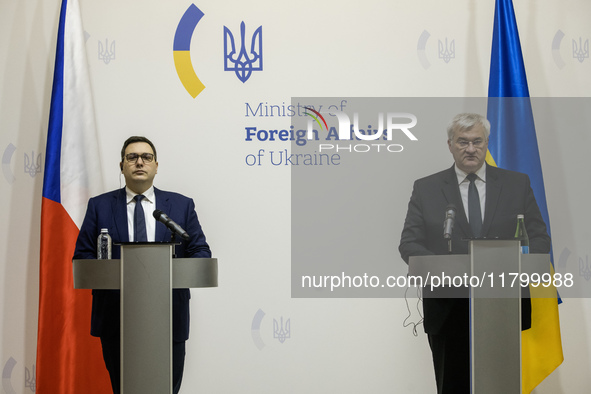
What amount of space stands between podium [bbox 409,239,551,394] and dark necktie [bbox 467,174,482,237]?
37.4 inches

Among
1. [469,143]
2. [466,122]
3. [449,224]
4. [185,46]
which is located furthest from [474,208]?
[185,46]

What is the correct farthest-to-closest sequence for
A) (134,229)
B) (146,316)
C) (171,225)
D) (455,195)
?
(455,195)
(134,229)
(171,225)
(146,316)

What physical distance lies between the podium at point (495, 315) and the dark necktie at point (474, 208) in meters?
0.95

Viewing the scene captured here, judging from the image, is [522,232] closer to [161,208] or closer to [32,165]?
[161,208]

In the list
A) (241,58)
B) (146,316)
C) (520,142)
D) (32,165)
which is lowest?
(146,316)

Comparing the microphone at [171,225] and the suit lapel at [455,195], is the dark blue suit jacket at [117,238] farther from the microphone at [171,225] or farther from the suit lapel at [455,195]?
the suit lapel at [455,195]

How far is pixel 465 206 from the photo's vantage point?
3.17 meters

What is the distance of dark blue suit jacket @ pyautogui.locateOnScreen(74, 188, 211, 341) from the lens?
2.91 metres

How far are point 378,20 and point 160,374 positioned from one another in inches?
110

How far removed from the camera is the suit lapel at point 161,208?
307 cm

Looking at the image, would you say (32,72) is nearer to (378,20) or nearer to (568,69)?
(378,20)

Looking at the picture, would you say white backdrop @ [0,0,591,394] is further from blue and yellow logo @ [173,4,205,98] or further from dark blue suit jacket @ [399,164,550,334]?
dark blue suit jacket @ [399,164,550,334]

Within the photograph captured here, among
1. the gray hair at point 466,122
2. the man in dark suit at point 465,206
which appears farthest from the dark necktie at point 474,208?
the gray hair at point 466,122

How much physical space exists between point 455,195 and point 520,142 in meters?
0.76
